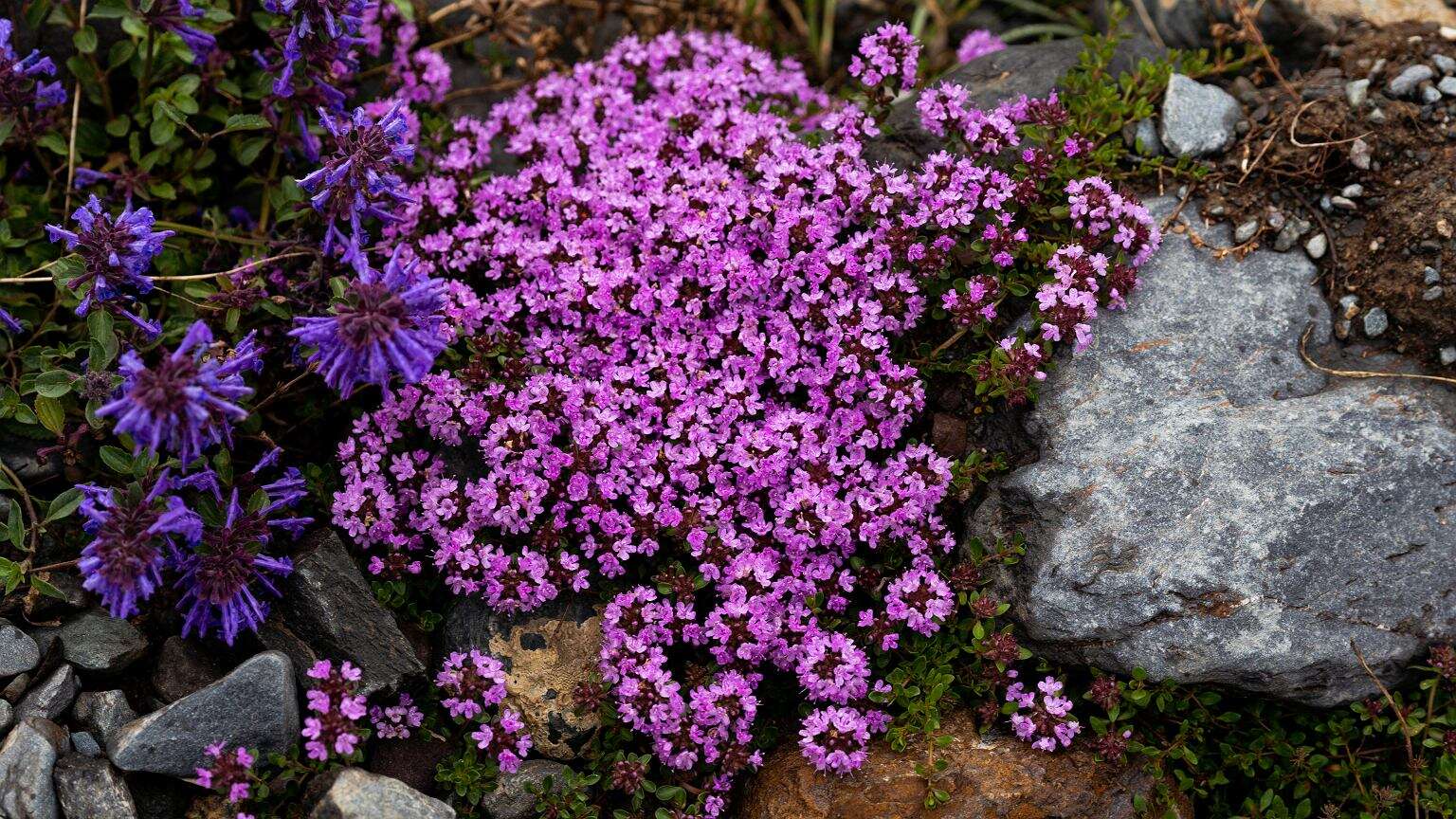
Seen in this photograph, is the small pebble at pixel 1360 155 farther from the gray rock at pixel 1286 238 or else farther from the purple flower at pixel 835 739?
the purple flower at pixel 835 739

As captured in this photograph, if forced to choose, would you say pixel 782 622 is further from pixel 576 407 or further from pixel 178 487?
pixel 178 487

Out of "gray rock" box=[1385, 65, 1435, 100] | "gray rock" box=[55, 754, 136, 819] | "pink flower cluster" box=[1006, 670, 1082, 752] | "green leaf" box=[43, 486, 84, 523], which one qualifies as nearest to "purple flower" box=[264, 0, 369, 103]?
"green leaf" box=[43, 486, 84, 523]

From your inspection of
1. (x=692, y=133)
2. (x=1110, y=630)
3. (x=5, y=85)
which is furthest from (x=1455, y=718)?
(x=5, y=85)

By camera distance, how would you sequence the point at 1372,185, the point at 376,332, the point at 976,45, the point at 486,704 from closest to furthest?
the point at 376,332 → the point at 486,704 → the point at 1372,185 → the point at 976,45

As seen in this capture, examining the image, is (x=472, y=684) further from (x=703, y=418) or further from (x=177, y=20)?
(x=177, y=20)

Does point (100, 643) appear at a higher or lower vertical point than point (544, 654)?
higher

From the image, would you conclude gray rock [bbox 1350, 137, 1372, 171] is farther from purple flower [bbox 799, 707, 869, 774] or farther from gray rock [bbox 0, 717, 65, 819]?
gray rock [bbox 0, 717, 65, 819]

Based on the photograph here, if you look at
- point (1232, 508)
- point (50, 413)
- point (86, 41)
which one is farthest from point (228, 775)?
point (1232, 508)
